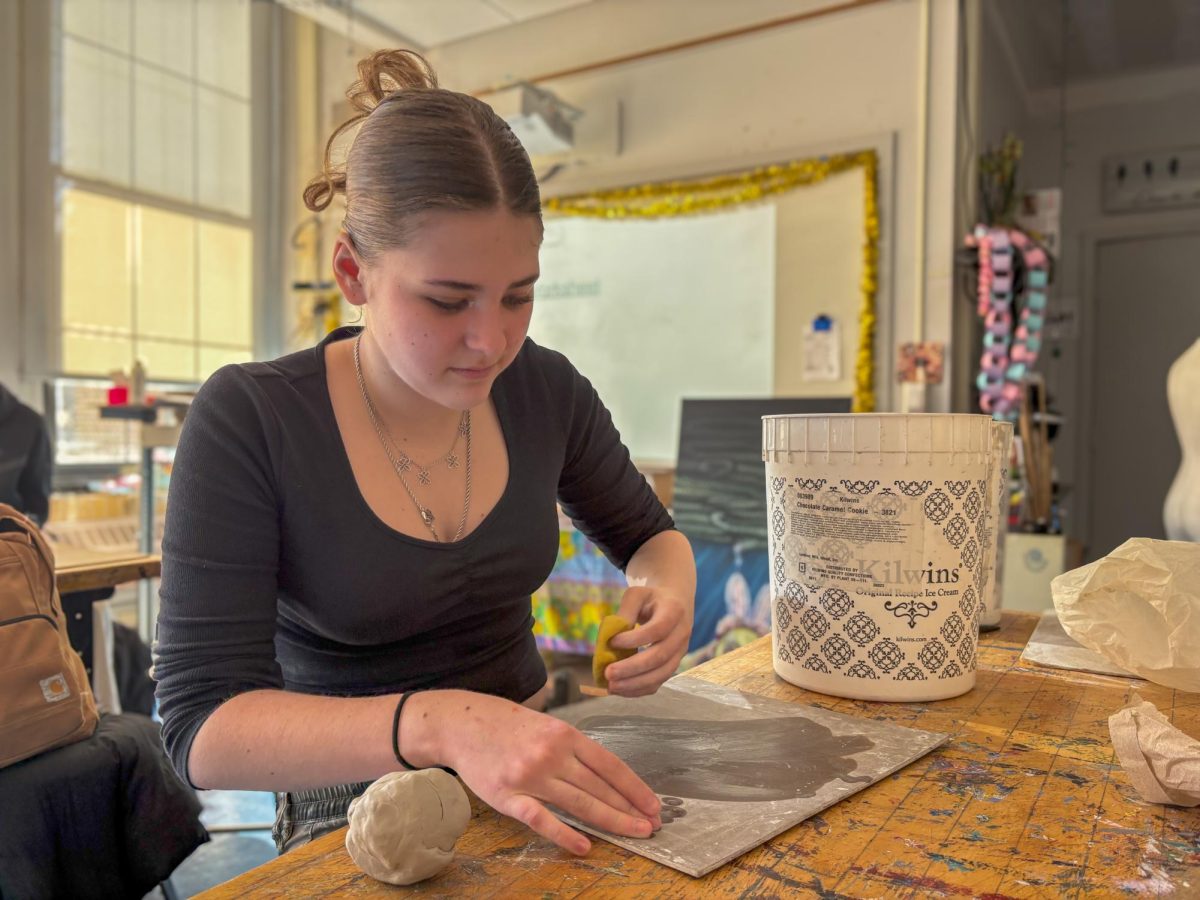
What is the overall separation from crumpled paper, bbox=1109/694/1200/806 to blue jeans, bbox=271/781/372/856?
64cm

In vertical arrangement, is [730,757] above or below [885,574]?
below

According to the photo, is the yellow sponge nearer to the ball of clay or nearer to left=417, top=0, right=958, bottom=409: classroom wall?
the ball of clay

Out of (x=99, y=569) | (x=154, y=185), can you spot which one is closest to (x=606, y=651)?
(x=99, y=569)

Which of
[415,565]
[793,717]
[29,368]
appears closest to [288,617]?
[415,565]

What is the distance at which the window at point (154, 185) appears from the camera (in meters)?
3.50

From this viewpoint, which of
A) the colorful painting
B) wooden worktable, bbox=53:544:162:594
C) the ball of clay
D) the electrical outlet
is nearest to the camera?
the ball of clay

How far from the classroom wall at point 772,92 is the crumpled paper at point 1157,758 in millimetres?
2154

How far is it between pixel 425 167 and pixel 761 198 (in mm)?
2388

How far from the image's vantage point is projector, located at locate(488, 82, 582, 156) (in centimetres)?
295

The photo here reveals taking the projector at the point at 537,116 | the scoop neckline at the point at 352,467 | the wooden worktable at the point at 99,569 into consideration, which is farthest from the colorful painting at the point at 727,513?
the scoop neckline at the point at 352,467

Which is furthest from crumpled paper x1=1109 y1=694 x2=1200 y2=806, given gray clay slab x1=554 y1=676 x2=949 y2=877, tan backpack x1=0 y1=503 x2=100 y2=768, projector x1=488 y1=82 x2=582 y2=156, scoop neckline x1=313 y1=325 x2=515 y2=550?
projector x1=488 y1=82 x2=582 y2=156

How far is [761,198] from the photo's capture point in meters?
2.97

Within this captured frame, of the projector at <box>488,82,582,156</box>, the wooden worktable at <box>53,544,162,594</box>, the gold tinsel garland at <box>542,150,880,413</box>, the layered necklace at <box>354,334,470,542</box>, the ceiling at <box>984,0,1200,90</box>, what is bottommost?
→ the wooden worktable at <box>53,544,162,594</box>

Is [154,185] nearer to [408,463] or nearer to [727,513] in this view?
[727,513]
